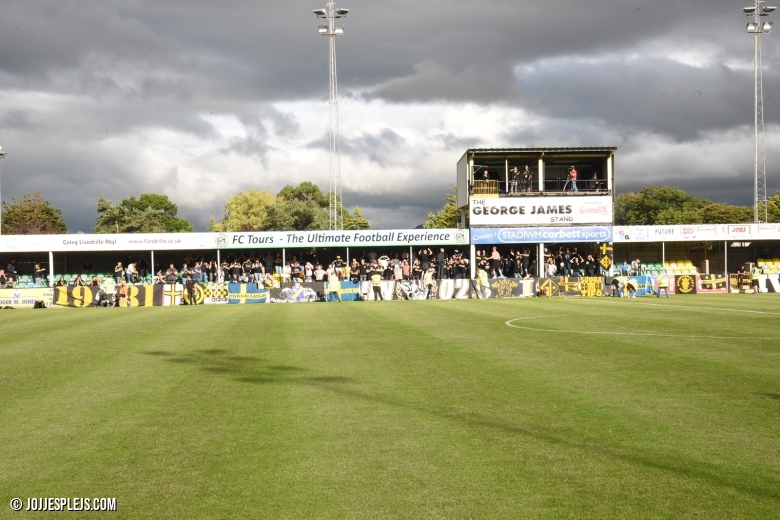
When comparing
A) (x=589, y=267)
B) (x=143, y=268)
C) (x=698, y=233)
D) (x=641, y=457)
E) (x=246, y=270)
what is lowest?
(x=641, y=457)

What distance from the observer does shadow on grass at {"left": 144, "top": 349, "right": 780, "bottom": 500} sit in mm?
6297

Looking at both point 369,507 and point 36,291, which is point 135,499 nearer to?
point 369,507

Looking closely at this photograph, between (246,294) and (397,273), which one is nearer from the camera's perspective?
(246,294)

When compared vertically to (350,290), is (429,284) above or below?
above

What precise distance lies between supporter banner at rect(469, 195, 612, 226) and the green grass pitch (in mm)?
32794

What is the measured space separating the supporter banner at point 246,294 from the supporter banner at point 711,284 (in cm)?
2632

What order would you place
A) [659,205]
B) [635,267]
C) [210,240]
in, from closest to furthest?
[210,240] → [635,267] → [659,205]

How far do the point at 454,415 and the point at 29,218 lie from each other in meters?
94.9

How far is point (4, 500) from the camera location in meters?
6.11

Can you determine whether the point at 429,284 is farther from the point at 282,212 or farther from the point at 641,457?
the point at 282,212

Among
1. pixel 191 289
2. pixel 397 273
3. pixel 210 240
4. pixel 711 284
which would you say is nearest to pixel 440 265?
pixel 397 273

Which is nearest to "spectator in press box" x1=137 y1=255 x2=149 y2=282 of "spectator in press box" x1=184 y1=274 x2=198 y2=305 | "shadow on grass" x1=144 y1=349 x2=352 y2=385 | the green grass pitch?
"spectator in press box" x1=184 y1=274 x2=198 y2=305

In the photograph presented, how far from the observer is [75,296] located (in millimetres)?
40031

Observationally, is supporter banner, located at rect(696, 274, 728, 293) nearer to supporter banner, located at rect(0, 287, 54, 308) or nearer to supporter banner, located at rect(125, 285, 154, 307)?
supporter banner, located at rect(125, 285, 154, 307)
